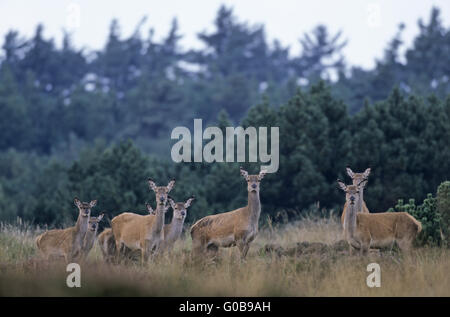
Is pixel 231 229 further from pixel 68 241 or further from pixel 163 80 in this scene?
pixel 163 80

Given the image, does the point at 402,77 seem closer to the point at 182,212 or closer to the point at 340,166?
the point at 340,166

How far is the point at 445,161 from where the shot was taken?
29.6 metres

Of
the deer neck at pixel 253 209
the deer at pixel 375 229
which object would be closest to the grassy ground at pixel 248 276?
the deer at pixel 375 229

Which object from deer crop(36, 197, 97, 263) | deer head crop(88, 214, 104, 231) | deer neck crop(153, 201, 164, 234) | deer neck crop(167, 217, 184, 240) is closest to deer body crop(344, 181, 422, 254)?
deer neck crop(167, 217, 184, 240)

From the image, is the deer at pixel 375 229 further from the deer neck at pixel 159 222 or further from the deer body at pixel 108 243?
the deer body at pixel 108 243

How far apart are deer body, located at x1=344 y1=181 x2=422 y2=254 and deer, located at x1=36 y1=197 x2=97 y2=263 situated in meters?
4.59

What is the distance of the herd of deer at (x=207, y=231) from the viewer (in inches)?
632

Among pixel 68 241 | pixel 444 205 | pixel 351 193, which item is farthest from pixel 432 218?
pixel 68 241

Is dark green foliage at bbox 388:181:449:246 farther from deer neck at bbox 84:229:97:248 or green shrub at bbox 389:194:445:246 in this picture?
deer neck at bbox 84:229:97:248

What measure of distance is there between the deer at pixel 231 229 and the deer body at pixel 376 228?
168 cm

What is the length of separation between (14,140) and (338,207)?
1542 inches

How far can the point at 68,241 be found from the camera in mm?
16312

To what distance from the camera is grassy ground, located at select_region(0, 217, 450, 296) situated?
42.2ft
